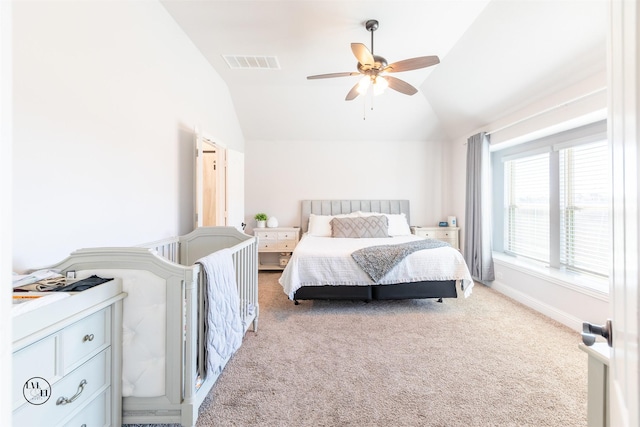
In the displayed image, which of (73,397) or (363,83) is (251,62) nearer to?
(363,83)

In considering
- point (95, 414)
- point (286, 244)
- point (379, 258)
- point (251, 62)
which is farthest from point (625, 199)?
point (286, 244)

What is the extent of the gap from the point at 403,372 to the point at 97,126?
258 cm

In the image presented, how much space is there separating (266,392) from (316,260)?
1.42 meters

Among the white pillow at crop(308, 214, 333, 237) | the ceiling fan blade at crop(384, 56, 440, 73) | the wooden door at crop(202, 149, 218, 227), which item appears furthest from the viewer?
the white pillow at crop(308, 214, 333, 237)

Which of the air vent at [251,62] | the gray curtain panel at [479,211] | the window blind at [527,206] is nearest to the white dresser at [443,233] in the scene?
the gray curtain panel at [479,211]

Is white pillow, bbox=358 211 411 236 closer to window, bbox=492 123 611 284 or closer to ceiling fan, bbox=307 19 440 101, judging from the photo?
window, bbox=492 123 611 284

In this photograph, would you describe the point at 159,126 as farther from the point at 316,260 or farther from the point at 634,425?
the point at 634,425

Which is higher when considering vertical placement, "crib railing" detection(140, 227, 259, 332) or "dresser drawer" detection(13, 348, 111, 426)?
"crib railing" detection(140, 227, 259, 332)

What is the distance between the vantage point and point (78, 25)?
162 cm

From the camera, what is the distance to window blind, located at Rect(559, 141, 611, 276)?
2.73 metres

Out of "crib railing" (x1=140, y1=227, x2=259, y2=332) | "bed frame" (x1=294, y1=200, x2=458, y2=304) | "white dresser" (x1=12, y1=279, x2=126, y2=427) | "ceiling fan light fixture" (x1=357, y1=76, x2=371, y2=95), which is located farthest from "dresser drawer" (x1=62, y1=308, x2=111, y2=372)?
"ceiling fan light fixture" (x1=357, y1=76, x2=371, y2=95)

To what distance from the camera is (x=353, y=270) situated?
3.01 meters

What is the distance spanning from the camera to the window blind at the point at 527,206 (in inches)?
135

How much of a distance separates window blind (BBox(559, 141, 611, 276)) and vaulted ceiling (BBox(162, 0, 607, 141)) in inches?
30.8
